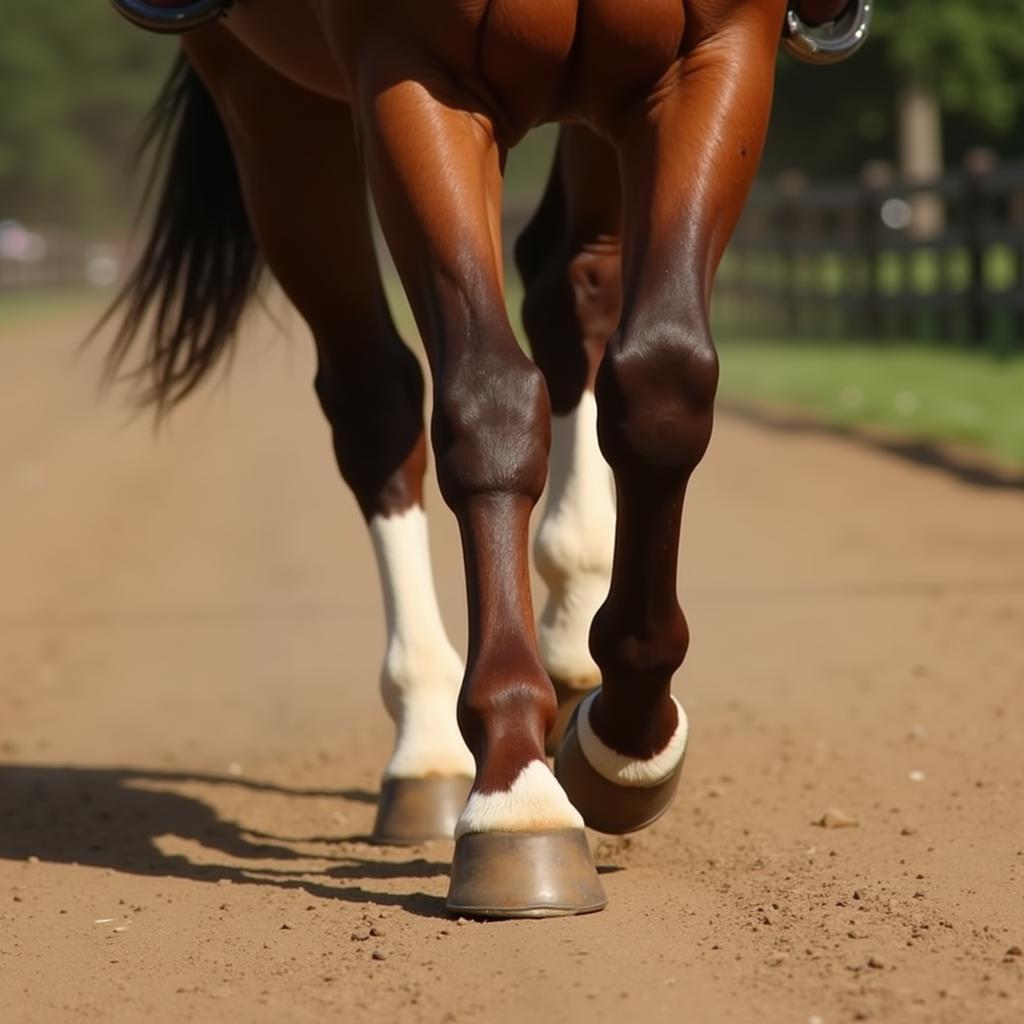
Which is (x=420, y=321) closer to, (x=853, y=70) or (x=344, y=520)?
(x=344, y=520)

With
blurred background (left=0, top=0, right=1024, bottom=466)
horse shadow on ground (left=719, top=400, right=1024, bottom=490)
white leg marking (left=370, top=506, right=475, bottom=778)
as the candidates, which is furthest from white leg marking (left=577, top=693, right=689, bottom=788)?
horse shadow on ground (left=719, top=400, right=1024, bottom=490)

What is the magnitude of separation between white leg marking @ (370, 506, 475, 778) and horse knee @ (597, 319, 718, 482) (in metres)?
1.03

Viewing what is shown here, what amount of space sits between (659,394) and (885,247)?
16.7 metres

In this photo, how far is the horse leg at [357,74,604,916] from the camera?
287cm

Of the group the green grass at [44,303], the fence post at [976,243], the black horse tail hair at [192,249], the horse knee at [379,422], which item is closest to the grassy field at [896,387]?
the fence post at [976,243]

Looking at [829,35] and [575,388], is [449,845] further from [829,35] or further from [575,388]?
[829,35]

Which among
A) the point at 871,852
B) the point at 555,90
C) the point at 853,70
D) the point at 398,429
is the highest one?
the point at 853,70

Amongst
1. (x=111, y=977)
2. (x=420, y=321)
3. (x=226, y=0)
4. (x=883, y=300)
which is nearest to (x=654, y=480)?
(x=420, y=321)

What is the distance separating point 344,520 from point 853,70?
25.2 meters

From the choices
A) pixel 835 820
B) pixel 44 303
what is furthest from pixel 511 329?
pixel 44 303

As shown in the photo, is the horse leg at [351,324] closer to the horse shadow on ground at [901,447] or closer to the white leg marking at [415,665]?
the white leg marking at [415,665]

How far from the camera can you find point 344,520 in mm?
8664

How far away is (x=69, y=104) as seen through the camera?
70.9m

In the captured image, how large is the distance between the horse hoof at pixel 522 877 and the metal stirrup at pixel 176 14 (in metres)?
1.59
